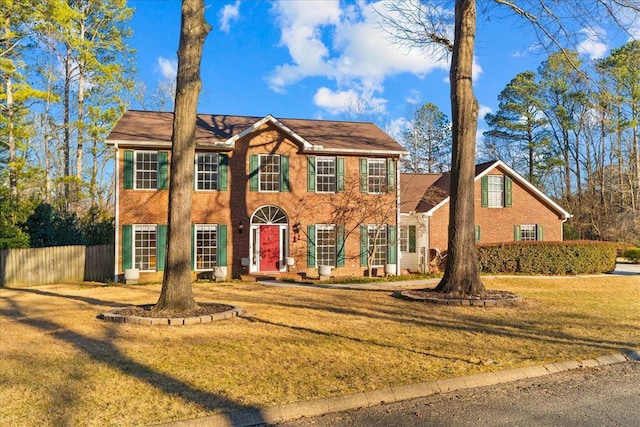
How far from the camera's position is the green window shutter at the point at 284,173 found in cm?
2028

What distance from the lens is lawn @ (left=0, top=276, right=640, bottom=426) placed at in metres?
4.98

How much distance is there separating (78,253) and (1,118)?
8264 millimetres

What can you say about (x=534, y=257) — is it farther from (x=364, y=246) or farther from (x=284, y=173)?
(x=284, y=173)

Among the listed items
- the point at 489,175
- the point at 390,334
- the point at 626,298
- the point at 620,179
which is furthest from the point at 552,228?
the point at 390,334

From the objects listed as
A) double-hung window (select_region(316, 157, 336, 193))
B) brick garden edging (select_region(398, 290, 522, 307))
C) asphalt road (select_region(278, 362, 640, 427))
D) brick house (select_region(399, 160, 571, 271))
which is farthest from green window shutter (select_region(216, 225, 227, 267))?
asphalt road (select_region(278, 362, 640, 427))

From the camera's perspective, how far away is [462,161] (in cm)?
1303

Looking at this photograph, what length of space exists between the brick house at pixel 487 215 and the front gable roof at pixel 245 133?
4065 mm

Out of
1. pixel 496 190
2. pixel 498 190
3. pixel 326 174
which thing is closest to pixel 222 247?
pixel 326 174

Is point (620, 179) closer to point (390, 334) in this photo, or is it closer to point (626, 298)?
point (626, 298)

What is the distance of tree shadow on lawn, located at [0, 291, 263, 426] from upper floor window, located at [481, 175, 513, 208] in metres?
20.4

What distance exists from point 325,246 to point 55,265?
10641 millimetres

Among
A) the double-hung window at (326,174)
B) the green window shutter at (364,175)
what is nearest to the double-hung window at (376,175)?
the green window shutter at (364,175)

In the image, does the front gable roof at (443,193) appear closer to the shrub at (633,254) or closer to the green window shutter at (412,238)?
the green window shutter at (412,238)

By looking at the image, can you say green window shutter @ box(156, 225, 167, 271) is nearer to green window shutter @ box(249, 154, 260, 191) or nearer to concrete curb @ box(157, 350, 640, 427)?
green window shutter @ box(249, 154, 260, 191)
